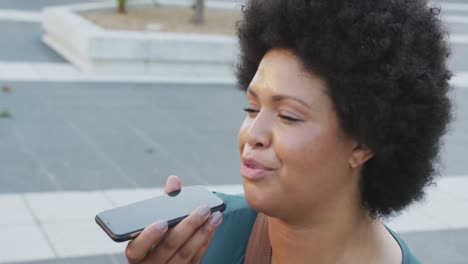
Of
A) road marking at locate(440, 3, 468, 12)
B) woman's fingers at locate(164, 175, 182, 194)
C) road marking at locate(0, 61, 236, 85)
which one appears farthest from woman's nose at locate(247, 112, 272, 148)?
road marking at locate(440, 3, 468, 12)

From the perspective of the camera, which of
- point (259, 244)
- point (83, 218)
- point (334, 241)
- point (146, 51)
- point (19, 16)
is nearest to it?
point (334, 241)

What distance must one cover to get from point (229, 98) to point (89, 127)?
6.97 feet

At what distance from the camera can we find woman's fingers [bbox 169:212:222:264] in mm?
1615

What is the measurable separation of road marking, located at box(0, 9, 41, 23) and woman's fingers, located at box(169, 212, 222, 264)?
1196 cm

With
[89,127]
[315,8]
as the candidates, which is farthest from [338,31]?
[89,127]

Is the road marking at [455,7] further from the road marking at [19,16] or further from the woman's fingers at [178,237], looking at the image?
the woman's fingers at [178,237]

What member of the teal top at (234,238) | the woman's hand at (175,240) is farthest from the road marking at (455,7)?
the woman's hand at (175,240)

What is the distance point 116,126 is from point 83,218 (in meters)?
2.35

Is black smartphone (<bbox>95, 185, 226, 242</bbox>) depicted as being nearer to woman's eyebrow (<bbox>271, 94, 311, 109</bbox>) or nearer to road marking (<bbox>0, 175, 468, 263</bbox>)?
woman's eyebrow (<bbox>271, 94, 311, 109</bbox>)

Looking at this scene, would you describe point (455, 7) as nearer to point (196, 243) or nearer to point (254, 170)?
point (254, 170)

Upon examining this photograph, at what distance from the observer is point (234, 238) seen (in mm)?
1917

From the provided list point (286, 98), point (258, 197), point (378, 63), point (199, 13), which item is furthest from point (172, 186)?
point (199, 13)

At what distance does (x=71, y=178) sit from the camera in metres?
5.90

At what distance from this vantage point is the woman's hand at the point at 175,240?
1.57 meters
